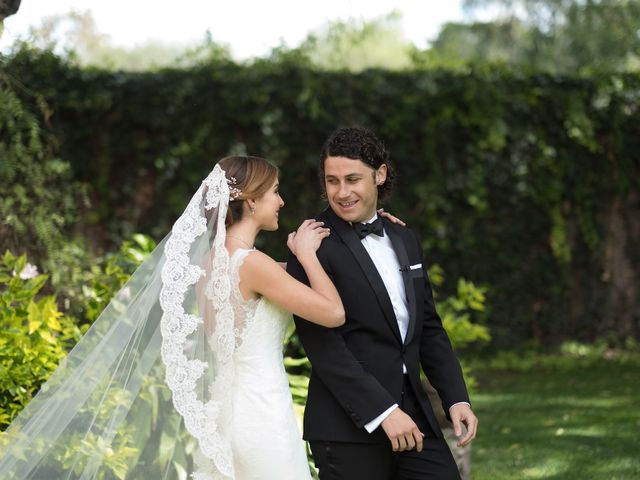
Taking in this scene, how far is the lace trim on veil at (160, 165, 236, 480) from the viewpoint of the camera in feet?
9.35

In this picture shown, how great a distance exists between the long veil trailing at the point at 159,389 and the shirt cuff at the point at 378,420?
46 centimetres

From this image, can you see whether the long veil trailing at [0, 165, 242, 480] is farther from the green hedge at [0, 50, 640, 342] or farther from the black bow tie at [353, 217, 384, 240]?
the green hedge at [0, 50, 640, 342]

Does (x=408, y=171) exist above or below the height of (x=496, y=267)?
above

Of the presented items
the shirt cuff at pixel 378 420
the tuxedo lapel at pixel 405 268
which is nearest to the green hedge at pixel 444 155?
the tuxedo lapel at pixel 405 268

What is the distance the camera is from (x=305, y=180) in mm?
9570

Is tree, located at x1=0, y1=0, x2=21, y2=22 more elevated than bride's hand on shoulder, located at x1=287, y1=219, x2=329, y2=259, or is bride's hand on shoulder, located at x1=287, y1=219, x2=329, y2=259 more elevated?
tree, located at x1=0, y1=0, x2=21, y2=22

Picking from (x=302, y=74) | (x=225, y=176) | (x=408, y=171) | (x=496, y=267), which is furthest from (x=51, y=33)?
(x=496, y=267)

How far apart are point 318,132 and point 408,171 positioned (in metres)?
1.10

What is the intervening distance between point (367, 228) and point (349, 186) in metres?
0.17

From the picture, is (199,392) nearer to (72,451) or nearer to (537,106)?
(72,451)

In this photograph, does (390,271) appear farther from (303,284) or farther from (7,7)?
(7,7)

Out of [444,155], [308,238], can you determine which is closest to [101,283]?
[308,238]

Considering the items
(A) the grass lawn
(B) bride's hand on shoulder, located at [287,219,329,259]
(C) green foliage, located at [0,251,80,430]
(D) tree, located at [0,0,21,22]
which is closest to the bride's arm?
(B) bride's hand on shoulder, located at [287,219,329,259]

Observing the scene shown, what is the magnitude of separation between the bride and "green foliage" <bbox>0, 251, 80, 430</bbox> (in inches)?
35.1
